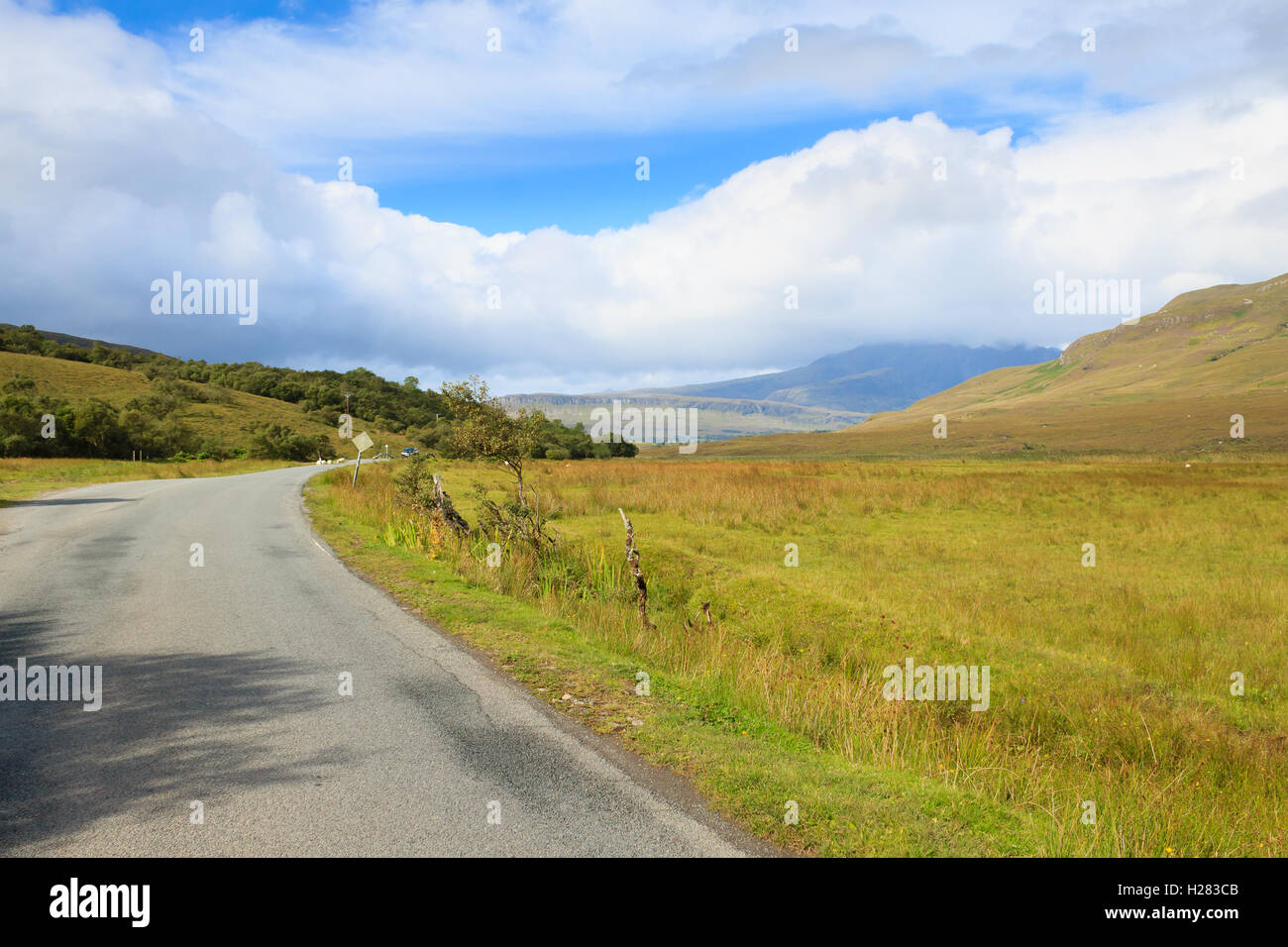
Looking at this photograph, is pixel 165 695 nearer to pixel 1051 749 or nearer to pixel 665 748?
pixel 665 748

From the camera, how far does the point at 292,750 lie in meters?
5.51

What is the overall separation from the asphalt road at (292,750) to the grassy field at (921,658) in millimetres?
815

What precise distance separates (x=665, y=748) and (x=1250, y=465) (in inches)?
2107

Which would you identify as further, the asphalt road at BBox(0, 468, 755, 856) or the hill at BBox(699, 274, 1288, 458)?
the hill at BBox(699, 274, 1288, 458)

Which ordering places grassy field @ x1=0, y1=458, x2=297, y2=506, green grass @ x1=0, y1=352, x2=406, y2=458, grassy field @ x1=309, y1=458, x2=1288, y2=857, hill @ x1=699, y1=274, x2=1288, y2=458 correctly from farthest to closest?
hill @ x1=699, y1=274, x2=1288, y2=458 < green grass @ x1=0, y1=352, x2=406, y2=458 < grassy field @ x1=0, y1=458, x2=297, y2=506 < grassy field @ x1=309, y1=458, x2=1288, y2=857

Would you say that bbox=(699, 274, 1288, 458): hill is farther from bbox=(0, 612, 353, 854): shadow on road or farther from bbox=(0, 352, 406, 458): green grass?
bbox=(0, 612, 353, 854): shadow on road

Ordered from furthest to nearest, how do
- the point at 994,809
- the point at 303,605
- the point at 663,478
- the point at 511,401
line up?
1. the point at 663,478
2. the point at 511,401
3. the point at 303,605
4. the point at 994,809

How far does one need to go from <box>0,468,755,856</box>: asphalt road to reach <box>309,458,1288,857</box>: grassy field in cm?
82

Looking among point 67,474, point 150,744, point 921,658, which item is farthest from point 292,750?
point 67,474

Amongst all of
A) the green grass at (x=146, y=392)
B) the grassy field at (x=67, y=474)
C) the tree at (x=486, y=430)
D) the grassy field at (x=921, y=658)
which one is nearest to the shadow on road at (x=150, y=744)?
the grassy field at (x=921, y=658)

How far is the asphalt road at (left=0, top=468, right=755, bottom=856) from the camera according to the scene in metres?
4.26

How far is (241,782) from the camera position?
4.90 metres

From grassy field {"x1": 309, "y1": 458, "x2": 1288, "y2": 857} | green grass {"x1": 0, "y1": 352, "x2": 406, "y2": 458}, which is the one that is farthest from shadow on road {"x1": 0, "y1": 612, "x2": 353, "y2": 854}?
green grass {"x1": 0, "y1": 352, "x2": 406, "y2": 458}
